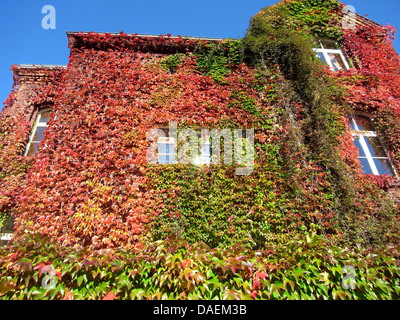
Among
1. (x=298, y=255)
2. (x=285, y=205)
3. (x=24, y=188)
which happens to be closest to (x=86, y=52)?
(x=24, y=188)

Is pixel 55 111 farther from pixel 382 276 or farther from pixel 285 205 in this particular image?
pixel 382 276

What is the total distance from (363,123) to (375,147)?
0.88 metres

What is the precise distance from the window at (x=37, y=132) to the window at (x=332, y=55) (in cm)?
1014

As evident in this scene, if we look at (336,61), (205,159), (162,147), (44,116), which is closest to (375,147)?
(336,61)

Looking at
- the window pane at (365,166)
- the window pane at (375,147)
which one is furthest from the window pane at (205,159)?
the window pane at (375,147)

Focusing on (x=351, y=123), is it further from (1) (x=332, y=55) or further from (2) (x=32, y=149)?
(2) (x=32, y=149)

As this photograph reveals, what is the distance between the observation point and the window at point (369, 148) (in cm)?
593

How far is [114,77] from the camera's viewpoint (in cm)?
630

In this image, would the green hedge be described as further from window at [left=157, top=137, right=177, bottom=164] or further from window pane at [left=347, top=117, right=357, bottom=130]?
window pane at [left=347, top=117, right=357, bottom=130]

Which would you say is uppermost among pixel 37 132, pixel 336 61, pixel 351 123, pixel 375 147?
pixel 336 61

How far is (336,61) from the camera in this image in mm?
7746

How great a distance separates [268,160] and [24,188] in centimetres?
651

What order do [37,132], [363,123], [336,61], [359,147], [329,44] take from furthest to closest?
[329,44], [336,61], [37,132], [363,123], [359,147]

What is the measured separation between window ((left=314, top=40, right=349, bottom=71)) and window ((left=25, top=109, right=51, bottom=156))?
1014cm
